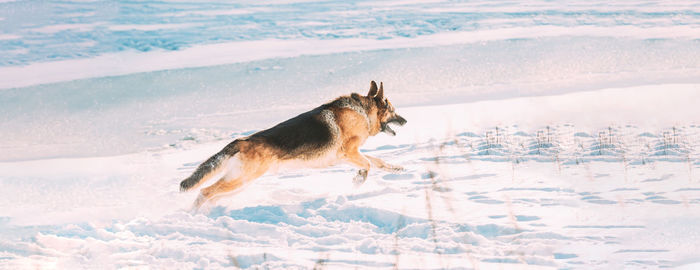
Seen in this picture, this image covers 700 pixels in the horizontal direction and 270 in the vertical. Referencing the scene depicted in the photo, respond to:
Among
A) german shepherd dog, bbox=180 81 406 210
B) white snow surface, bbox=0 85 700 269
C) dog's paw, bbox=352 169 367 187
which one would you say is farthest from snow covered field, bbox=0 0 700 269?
german shepherd dog, bbox=180 81 406 210

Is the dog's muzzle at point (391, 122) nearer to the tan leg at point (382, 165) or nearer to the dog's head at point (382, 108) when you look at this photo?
the dog's head at point (382, 108)

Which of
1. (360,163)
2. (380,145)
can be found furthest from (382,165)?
(380,145)

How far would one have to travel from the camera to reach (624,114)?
31.0 feet

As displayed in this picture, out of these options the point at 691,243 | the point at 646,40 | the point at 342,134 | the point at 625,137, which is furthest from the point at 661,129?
the point at 646,40

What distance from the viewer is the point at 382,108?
6105 mm

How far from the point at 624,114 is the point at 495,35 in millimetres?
8049

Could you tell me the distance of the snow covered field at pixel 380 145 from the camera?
5508 mm

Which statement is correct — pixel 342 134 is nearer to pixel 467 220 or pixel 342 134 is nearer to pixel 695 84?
pixel 467 220

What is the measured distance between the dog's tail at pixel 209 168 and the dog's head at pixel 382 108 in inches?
58.7

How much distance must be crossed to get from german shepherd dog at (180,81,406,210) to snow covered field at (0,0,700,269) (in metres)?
0.59

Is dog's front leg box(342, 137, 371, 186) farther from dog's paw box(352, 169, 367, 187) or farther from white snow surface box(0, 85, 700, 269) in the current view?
white snow surface box(0, 85, 700, 269)

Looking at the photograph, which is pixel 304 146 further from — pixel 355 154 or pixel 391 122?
pixel 391 122

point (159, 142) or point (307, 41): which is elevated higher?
point (307, 41)

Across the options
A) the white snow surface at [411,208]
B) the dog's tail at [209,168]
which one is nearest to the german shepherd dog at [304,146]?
the dog's tail at [209,168]
